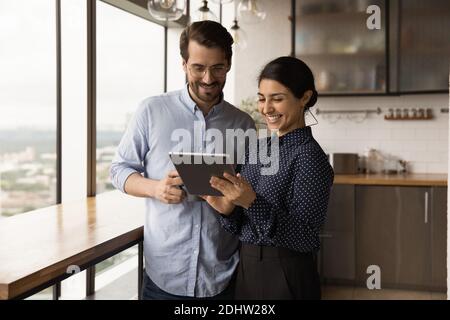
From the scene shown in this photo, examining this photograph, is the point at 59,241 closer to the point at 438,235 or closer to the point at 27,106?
the point at 27,106

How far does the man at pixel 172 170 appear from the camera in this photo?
1.88 meters

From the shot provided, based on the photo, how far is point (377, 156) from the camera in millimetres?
4945

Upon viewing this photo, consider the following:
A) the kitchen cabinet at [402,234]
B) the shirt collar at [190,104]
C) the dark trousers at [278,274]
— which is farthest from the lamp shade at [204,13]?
the kitchen cabinet at [402,234]

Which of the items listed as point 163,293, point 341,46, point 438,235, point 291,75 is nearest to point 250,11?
point 291,75

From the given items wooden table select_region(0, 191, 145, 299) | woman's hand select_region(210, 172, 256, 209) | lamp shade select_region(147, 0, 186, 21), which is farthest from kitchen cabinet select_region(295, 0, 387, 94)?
woman's hand select_region(210, 172, 256, 209)

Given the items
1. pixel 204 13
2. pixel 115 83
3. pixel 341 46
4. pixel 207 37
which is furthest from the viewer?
pixel 341 46

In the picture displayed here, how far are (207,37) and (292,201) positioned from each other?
65cm

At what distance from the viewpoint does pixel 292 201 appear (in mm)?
1663

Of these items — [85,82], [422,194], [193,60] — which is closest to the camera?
[193,60]

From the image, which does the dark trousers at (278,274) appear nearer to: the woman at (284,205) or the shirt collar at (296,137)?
the woman at (284,205)

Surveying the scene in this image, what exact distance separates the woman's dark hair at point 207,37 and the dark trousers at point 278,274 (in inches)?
27.7
